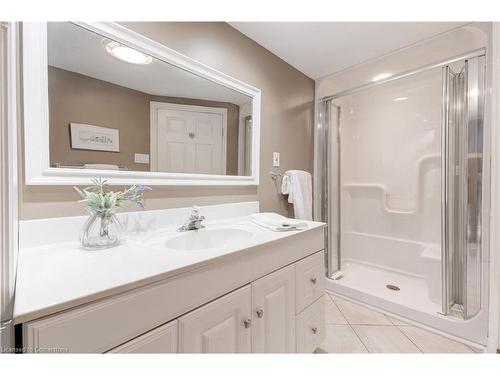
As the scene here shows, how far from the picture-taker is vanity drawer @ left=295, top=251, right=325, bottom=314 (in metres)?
1.01

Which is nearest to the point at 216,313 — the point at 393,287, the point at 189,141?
the point at 189,141

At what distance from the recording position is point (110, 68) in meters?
0.91

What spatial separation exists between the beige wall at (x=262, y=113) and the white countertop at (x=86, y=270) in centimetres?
19

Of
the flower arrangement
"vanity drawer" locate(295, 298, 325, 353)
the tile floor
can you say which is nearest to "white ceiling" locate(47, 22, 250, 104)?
the flower arrangement

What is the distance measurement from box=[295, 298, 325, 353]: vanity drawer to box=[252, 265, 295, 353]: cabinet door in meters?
0.06

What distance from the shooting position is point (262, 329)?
0.82 meters

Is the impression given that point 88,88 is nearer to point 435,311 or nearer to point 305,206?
point 305,206

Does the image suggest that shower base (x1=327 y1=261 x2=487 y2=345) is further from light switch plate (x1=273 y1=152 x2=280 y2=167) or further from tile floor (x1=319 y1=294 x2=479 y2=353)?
light switch plate (x1=273 y1=152 x2=280 y2=167)

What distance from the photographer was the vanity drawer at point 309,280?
101 centimetres

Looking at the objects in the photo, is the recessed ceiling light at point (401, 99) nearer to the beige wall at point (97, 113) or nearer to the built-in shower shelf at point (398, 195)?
the built-in shower shelf at point (398, 195)

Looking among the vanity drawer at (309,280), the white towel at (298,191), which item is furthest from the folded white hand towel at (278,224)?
the white towel at (298,191)

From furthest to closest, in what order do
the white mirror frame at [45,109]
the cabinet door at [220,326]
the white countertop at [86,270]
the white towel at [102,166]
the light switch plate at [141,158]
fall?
the light switch plate at [141,158] → the white towel at [102,166] → the white mirror frame at [45,109] → the cabinet door at [220,326] → the white countertop at [86,270]

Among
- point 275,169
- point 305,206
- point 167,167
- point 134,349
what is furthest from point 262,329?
point 275,169
